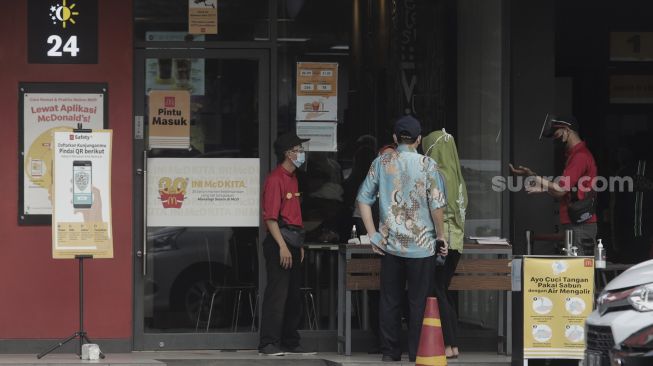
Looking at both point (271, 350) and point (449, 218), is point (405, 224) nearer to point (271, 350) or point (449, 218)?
point (449, 218)

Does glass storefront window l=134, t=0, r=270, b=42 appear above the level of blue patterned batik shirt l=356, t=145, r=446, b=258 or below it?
above

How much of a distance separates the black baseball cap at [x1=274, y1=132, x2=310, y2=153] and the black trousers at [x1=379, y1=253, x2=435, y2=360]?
1.32 meters

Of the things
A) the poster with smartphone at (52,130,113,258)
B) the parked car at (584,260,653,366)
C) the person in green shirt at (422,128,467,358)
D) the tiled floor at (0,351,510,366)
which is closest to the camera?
the parked car at (584,260,653,366)

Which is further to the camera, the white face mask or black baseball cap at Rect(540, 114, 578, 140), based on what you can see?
black baseball cap at Rect(540, 114, 578, 140)

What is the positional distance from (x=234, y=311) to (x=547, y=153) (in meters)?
3.43

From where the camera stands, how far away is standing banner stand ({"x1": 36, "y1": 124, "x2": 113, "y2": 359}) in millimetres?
10383

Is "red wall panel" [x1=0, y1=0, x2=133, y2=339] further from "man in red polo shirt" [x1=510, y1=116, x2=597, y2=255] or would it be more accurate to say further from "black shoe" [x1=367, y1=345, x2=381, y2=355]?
"man in red polo shirt" [x1=510, y1=116, x2=597, y2=255]

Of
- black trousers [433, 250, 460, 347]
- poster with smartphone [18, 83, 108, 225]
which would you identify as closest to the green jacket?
black trousers [433, 250, 460, 347]

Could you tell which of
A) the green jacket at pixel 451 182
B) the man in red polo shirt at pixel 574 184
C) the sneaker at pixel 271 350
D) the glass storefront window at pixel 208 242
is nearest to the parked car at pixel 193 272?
the glass storefront window at pixel 208 242

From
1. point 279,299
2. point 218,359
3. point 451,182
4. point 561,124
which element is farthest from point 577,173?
point 218,359

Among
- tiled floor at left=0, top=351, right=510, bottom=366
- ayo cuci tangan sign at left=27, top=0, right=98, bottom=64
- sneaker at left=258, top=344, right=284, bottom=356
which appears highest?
ayo cuci tangan sign at left=27, top=0, right=98, bottom=64

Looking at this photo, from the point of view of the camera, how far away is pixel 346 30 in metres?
11.5

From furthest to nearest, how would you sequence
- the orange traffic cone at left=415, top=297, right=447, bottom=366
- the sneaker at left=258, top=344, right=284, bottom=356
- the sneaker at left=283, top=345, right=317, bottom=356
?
the sneaker at left=283, top=345, right=317, bottom=356 < the sneaker at left=258, top=344, right=284, bottom=356 < the orange traffic cone at left=415, top=297, right=447, bottom=366

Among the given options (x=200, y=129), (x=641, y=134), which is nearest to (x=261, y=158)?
(x=200, y=129)
